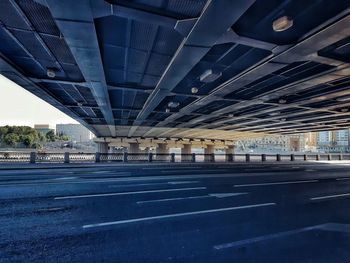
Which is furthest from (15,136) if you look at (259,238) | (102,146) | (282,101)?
(259,238)

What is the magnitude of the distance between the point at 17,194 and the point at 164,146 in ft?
163

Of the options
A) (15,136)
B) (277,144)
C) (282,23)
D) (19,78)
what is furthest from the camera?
(277,144)

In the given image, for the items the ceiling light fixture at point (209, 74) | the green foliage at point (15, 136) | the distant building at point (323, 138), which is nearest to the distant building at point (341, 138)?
the distant building at point (323, 138)

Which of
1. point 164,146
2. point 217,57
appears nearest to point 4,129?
point 164,146

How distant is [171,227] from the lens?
611cm

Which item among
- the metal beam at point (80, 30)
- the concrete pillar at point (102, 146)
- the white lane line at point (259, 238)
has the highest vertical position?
the metal beam at point (80, 30)

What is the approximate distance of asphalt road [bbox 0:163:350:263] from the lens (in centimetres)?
461

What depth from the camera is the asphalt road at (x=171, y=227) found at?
4.61 m

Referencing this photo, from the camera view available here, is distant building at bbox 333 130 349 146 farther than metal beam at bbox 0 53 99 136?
Yes

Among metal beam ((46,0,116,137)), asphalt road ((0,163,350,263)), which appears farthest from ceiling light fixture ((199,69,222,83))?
asphalt road ((0,163,350,263))

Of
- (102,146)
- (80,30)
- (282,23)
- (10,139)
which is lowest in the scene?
(102,146)

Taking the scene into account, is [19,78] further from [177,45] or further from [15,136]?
[15,136]

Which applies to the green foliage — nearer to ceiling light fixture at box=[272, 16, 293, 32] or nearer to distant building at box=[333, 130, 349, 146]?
ceiling light fixture at box=[272, 16, 293, 32]

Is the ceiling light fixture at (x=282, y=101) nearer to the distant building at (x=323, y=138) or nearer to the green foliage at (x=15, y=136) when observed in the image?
the green foliage at (x=15, y=136)
